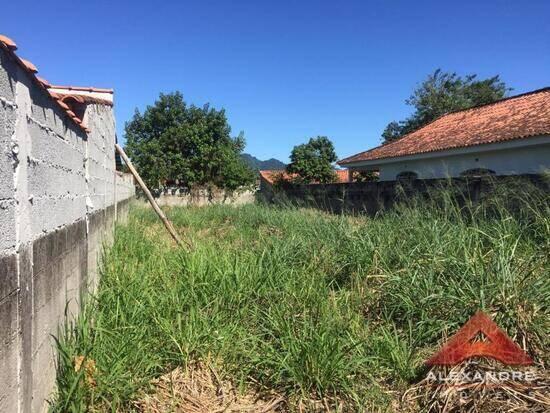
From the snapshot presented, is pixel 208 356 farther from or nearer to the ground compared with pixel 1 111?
nearer to the ground

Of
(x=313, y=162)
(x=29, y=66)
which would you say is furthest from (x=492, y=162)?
(x=313, y=162)

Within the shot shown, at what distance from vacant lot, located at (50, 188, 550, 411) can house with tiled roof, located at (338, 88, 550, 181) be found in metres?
5.27

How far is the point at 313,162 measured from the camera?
30375 millimetres

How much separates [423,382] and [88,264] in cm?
278

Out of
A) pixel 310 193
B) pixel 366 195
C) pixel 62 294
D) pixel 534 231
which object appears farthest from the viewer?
pixel 310 193

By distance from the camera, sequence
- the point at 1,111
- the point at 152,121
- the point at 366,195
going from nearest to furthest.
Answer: the point at 1,111 → the point at 366,195 → the point at 152,121

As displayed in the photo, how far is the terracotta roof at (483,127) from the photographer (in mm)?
11773

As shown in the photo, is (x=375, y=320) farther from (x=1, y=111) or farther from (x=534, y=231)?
(x=1, y=111)

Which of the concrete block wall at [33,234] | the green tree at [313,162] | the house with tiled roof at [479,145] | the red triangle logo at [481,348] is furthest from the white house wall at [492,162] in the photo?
the green tree at [313,162]

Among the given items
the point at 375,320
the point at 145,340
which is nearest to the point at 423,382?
the point at 375,320

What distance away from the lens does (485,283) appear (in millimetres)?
3273

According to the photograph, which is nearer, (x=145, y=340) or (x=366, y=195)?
(x=145, y=340)

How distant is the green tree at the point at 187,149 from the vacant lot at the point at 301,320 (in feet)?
78.8

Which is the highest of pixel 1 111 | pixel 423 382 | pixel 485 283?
pixel 1 111
